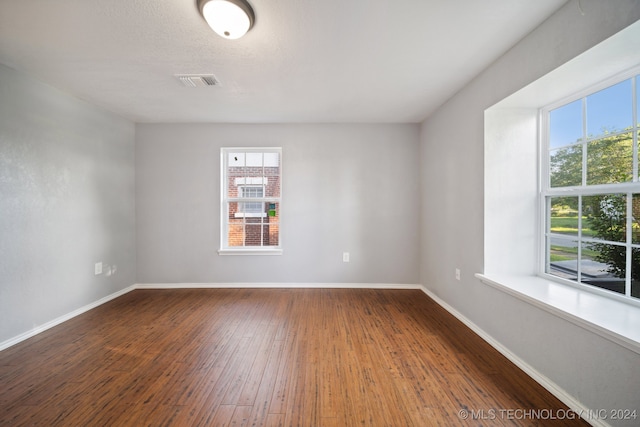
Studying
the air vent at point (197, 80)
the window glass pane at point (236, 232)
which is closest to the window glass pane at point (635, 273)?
the air vent at point (197, 80)

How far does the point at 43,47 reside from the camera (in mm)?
1905

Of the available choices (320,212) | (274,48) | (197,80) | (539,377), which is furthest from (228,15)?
(539,377)

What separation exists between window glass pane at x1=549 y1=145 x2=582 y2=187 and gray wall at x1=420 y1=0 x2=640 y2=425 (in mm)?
511

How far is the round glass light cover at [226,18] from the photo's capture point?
144 cm

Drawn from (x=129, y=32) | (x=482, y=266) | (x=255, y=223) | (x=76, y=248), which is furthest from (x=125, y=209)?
(x=482, y=266)

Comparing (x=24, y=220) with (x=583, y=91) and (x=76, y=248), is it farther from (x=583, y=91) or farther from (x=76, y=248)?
(x=583, y=91)

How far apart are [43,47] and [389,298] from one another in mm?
4154

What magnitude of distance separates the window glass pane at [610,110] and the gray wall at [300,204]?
1987 millimetres

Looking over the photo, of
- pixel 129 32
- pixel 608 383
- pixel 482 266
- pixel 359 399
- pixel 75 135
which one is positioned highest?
pixel 129 32

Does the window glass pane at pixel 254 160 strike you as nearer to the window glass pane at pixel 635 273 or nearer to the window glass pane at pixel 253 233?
the window glass pane at pixel 253 233

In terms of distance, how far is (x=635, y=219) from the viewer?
148cm

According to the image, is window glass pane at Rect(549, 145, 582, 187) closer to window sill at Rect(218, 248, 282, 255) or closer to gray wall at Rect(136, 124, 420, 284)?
gray wall at Rect(136, 124, 420, 284)

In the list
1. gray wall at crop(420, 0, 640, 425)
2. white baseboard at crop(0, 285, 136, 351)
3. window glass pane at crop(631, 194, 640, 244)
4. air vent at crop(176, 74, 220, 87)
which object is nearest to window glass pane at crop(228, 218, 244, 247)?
white baseboard at crop(0, 285, 136, 351)

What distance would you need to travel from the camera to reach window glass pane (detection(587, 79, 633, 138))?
1537mm
